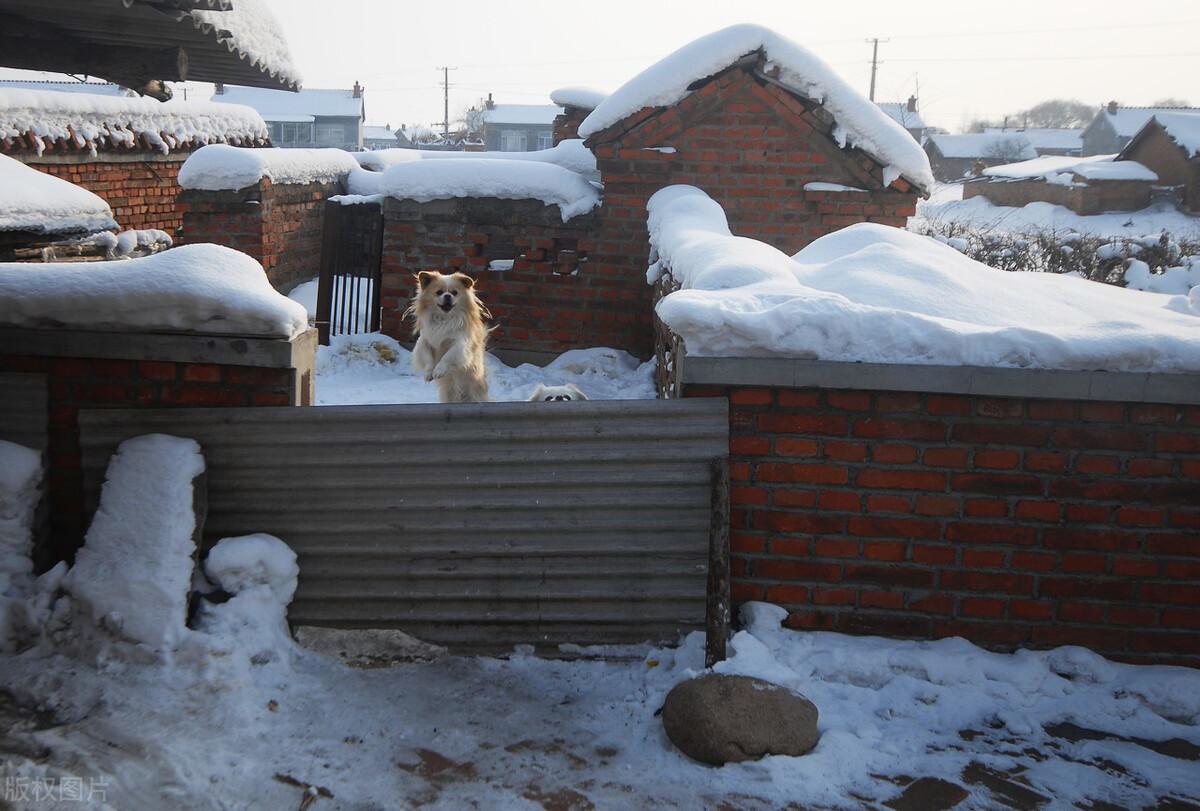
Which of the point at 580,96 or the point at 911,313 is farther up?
the point at 580,96

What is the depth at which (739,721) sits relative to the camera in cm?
267

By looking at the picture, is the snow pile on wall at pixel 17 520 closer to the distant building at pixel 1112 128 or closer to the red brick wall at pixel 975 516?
the red brick wall at pixel 975 516

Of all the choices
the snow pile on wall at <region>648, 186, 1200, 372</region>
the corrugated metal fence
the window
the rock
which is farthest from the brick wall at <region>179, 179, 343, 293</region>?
the window

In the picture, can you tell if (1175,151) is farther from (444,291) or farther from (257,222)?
(444,291)

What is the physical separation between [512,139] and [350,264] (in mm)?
55626

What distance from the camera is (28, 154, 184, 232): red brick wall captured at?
10.5 metres

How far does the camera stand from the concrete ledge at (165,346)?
3381 mm

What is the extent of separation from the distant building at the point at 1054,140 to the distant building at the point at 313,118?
138ft

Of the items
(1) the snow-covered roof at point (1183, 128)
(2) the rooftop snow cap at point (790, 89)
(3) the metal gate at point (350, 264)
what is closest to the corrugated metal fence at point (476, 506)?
(2) the rooftop snow cap at point (790, 89)

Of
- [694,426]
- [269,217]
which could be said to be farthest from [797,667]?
A: [269,217]

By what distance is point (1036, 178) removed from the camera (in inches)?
1437

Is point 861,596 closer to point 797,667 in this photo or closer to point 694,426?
point 797,667

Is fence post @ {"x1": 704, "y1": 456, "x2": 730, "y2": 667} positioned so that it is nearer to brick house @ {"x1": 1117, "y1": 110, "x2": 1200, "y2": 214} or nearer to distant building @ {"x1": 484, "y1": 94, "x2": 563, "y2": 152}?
brick house @ {"x1": 1117, "y1": 110, "x2": 1200, "y2": 214}

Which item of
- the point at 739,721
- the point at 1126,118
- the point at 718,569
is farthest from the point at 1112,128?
the point at 739,721
